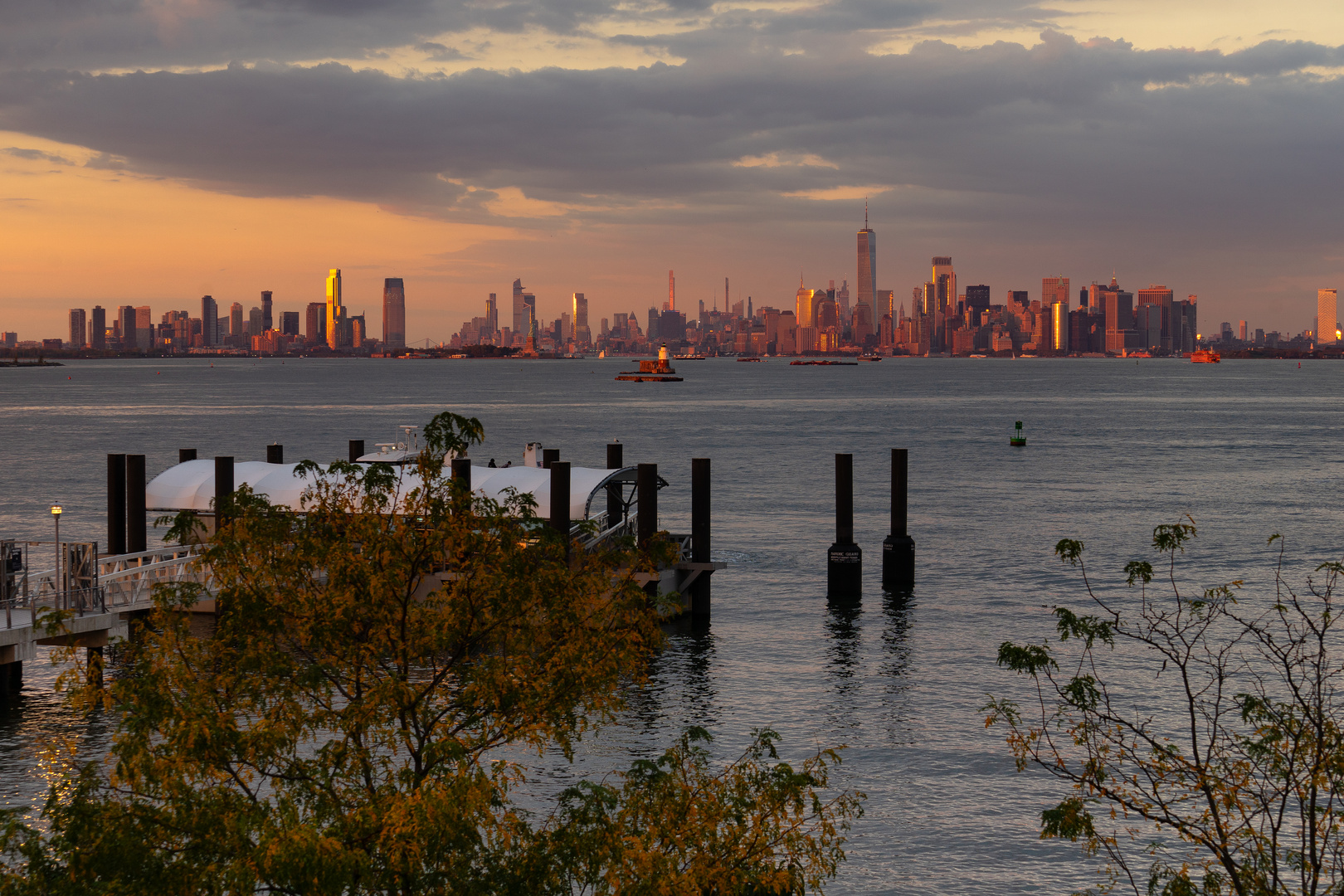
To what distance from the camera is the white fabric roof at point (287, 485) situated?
123 feet

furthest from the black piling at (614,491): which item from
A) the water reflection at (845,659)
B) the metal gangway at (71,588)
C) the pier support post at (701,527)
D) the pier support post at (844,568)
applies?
the metal gangway at (71,588)

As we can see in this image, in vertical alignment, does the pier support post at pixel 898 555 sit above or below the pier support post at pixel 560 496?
below

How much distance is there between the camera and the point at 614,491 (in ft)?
132

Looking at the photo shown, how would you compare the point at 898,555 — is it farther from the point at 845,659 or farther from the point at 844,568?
the point at 845,659

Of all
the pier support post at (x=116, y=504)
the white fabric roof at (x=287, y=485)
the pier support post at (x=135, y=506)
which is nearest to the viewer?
the pier support post at (x=135, y=506)

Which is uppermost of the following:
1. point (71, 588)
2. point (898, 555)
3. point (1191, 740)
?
point (71, 588)

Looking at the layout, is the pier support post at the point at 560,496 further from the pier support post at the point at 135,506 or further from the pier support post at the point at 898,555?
the pier support post at the point at 135,506

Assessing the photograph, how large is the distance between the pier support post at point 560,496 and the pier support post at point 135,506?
11465 millimetres

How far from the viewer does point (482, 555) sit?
12.6 metres

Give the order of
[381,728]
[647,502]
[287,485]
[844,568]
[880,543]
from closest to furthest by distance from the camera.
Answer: [381,728]
[647,502]
[287,485]
[844,568]
[880,543]

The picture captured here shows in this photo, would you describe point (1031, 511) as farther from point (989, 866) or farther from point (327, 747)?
point (327, 747)

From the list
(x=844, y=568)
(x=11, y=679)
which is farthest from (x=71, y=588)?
(x=844, y=568)

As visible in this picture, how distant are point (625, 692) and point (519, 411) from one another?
446 ft

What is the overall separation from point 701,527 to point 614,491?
15.9 ft
